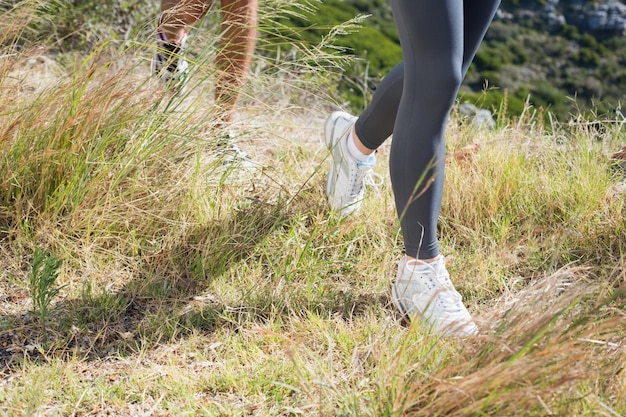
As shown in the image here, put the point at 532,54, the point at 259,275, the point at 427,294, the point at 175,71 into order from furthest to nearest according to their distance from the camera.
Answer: the point at 532,54, the point at 175,71, the point at 259,275, the point at 427,294

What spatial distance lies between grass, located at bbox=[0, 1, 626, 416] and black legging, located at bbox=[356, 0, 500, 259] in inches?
10.3

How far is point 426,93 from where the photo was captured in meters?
1.71

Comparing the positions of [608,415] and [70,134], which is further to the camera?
[70,134]

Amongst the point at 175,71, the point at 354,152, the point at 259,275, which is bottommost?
the point at 259,275

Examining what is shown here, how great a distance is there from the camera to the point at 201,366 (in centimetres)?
170

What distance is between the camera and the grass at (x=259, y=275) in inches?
55.9

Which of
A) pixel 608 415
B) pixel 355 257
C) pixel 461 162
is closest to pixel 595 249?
pixel 461 162

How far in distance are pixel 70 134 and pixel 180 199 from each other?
1.23 feet

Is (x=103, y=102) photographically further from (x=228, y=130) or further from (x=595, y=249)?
(x=595, y=249)

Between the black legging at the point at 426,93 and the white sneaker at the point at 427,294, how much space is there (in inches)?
1.7

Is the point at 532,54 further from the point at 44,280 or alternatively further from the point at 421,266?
the point at 44,280

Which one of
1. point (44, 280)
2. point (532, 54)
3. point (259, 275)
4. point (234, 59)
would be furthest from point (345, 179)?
point (532, 54)

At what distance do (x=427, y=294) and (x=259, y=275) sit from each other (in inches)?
19.6

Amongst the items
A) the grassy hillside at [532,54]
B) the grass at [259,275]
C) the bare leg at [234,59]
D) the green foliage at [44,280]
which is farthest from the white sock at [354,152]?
the grassy hillside at [532,54]
